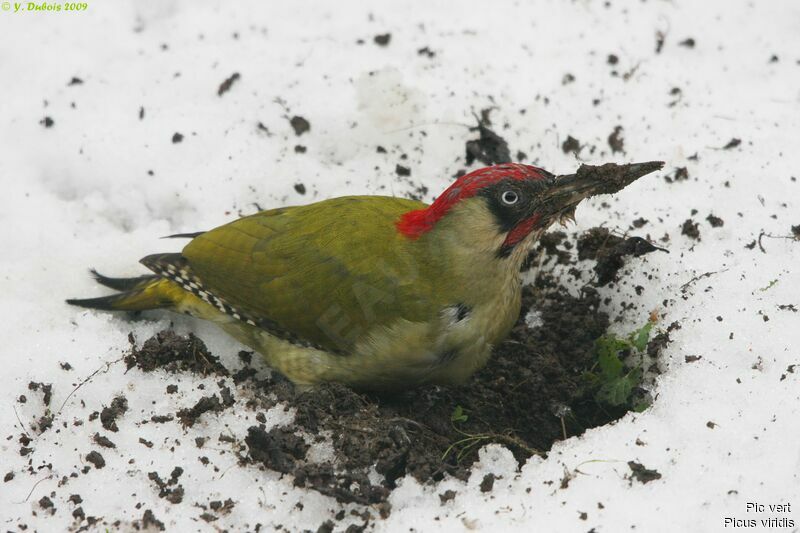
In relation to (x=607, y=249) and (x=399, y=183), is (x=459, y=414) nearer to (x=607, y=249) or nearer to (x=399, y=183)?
(x=607, y=249)

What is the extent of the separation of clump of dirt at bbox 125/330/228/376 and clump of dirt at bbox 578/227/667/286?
174cm

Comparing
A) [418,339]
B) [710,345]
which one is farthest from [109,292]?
[710,345]

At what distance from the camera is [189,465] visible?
3.20m

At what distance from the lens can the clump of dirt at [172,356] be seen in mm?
3635

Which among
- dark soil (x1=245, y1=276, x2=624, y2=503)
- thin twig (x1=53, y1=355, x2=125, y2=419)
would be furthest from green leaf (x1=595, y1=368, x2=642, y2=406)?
thin twig (x1=53, y1=355, x2=125, y2=419)

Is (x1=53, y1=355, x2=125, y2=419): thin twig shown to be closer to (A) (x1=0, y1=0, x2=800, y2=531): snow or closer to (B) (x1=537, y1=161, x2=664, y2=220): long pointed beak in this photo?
(A) (x1=0, y1=0, x2=800, y2=531): snow

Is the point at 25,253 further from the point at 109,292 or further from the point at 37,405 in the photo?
the point at 37,405

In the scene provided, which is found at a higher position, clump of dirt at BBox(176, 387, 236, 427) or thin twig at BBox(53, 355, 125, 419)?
thin twig at BBox(53, 355, 125, 419)

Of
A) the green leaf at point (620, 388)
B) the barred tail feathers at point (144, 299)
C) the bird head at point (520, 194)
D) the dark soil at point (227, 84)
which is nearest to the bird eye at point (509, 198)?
the bird head at point (520, 194)

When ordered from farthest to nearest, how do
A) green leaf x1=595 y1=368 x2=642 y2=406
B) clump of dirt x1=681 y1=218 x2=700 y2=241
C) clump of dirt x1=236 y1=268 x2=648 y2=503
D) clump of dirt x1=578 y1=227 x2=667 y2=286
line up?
clump of dirt x1=681 y1=218 x2=700 y2=241
clump of dirt x1=578 y1=227 x2=667 y2=286
green leaf x1=595 y1=368 x2=642 y2=406
clump of dirt x1=236 y1=268 x2=648 y2=503

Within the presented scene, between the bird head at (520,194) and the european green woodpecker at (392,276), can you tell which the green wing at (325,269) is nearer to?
the european green woodpecker at (392,276)

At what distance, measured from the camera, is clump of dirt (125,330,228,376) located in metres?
3.63

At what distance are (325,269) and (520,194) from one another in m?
0.88

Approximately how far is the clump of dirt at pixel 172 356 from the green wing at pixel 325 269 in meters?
0.27
